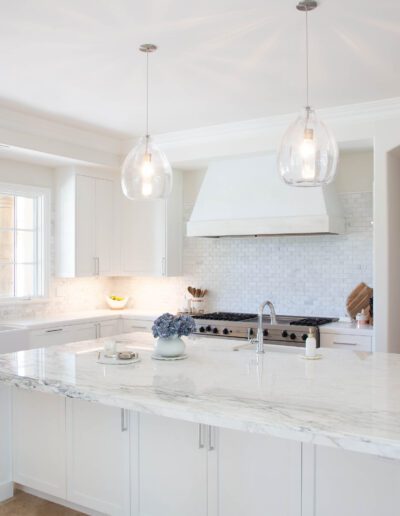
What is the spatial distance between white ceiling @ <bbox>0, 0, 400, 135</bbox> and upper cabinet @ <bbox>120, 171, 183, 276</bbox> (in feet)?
4.78

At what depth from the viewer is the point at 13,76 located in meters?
4.13

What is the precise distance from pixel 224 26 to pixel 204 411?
84.9 inches

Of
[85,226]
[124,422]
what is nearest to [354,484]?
[124,422]

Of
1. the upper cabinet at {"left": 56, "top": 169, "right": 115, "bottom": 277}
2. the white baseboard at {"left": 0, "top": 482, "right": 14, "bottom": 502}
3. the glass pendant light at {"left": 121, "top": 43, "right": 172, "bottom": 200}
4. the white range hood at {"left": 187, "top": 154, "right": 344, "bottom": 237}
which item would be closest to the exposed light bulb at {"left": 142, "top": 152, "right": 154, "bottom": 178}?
the glass pendant light at {"left": 121, "top": 43, "right": 172, "bottom": 200}

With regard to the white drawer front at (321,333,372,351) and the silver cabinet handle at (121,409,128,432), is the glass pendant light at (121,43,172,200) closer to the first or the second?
the silver cabinet handle at (121,409,128,432)

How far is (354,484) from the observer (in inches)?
95.8

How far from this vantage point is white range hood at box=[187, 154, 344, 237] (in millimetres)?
5316

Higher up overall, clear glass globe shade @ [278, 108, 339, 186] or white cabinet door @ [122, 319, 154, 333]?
clear glass globe shade @ [278, 108, 339, 186]

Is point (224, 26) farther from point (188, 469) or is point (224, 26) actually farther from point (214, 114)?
point (188, 469)

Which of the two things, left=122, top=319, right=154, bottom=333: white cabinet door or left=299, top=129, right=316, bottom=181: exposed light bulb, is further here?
left=122, top=319, right=154, bottom=333: white cabinet door

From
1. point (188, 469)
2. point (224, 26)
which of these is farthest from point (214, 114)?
point (188, 469)

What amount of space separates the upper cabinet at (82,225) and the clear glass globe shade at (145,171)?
2.92 meters

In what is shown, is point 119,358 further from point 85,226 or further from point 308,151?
point 85,226

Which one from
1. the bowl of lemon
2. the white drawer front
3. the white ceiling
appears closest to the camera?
the white ceiling
